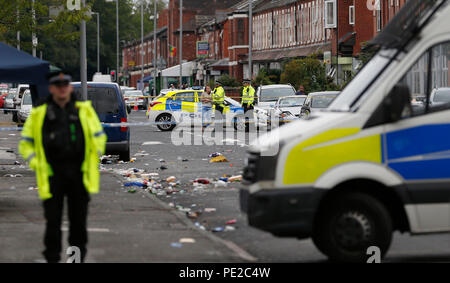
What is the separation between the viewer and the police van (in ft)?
28.1

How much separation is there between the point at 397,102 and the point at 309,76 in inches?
1589

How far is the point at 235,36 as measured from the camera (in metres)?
87.1

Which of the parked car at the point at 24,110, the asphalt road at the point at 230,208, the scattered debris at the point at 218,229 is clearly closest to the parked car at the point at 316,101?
the asphalt road at the point at 230,208

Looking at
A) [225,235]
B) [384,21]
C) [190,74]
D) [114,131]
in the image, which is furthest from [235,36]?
[225,235]

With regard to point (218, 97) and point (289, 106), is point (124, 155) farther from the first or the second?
point (218, 97)

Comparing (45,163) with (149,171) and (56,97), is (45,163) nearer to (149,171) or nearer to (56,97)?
(56,97)

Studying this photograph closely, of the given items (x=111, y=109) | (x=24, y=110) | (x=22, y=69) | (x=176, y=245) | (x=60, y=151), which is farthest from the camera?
(x=24, y=110)

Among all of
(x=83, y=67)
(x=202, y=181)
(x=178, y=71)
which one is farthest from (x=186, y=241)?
(x=178, y=71)

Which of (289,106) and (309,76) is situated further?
(309,76)

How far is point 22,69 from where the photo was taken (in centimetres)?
1403

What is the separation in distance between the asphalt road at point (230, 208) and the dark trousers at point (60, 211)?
2003 millimetres

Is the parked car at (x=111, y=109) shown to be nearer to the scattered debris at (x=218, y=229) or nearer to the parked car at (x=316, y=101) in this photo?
the parked car at (x=316, y=101)

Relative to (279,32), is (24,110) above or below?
below

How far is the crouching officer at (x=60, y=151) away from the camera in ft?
26.4
